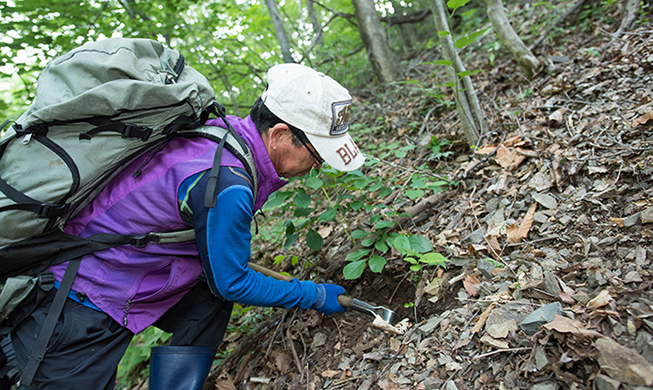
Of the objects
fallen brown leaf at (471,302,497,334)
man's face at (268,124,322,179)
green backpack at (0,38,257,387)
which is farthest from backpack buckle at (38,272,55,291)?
fallen brown leaf at (471,302,497,334)

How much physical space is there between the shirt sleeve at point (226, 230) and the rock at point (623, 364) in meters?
1.65

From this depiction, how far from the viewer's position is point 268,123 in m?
2.06

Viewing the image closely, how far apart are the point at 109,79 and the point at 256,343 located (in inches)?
87.1

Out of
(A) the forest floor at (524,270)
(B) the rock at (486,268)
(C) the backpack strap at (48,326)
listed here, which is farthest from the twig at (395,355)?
(C) the backpack strap at (48,326)

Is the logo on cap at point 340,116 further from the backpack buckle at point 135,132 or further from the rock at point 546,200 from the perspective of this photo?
the rock at point 546,200

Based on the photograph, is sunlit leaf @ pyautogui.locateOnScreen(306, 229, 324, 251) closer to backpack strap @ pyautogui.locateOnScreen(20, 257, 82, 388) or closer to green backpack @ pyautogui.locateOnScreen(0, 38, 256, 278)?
green backpack @ pyautogui.locateOnScreen(0, 38, 256, 278)

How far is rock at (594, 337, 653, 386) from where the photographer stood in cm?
129

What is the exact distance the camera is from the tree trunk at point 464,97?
10.6 feet

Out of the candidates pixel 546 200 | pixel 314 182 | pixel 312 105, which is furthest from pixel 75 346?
pixel 546 200

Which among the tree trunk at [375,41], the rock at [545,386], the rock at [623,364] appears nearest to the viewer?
the rock at [623,364]

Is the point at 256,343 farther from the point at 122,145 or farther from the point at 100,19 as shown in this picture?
the point at 100,19

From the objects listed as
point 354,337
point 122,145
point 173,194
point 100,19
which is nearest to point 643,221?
point 354,337

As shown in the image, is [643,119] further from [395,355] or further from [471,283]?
[395,355]

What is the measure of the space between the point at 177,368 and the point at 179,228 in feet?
3.00
